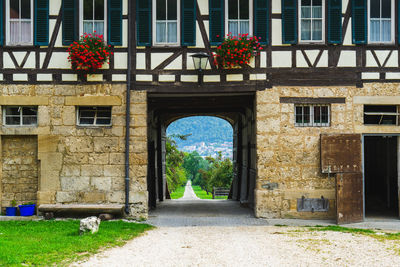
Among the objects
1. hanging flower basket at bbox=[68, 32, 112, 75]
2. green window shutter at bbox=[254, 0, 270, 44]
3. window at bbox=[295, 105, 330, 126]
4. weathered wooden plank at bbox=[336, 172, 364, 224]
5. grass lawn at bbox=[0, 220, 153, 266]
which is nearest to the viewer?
grass lawn at bbox=[0, 220, 153, 266]

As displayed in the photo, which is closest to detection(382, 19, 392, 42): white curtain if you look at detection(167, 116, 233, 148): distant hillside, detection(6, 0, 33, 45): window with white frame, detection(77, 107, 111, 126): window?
detection(77, 107, 111, 126): window

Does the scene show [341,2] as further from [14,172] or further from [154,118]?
[14,172]

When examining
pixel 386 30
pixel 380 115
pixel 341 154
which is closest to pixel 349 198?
pixel 341 154

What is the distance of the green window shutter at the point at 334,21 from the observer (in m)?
10.2

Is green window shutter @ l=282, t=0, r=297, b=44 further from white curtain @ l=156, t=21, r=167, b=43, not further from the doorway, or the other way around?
the doorway

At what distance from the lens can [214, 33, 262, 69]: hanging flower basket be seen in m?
9.99

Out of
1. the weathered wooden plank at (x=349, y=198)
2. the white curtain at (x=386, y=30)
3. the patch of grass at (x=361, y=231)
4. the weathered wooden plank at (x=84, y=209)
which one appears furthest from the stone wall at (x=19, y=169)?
the white curtain at (x=386, y=30)

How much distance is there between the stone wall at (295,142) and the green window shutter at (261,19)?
52.2 inches

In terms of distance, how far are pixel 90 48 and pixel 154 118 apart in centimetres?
489

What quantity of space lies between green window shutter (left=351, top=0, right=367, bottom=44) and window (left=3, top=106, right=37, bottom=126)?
7.97 m

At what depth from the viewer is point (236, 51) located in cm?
996

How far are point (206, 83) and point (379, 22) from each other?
4.43m

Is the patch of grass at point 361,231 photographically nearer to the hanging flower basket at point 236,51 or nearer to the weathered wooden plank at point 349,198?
the weathered wooden plank at point 349,198

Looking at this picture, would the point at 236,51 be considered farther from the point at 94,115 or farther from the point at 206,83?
the point at 94,115
